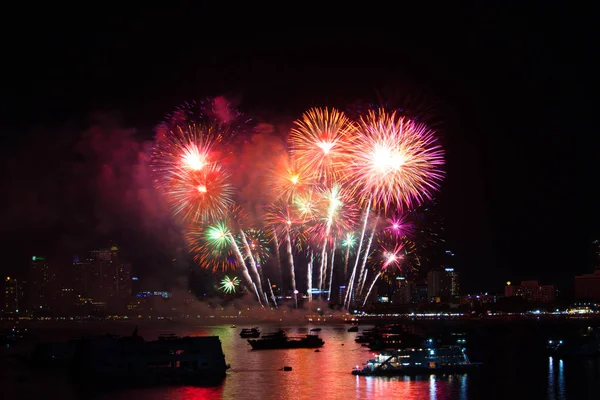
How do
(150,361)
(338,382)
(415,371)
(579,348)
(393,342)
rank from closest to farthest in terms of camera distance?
1. (338,382)
2. (150,361)
3. (415,371)
4. (579,348)
5. (393,342)

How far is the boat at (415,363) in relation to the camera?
38.0m

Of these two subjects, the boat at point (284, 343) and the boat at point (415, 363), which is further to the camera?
the boat at point (284, 343)

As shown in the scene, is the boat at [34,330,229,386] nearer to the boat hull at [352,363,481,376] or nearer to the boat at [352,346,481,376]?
the boat hull at [352,363,481,376]

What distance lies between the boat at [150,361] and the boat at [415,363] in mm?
7623

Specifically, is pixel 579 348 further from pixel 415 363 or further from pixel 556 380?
pixel 415 363

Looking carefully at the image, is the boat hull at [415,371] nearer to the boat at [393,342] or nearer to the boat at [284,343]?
the boat at [393,342]

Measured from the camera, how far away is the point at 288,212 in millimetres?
44250

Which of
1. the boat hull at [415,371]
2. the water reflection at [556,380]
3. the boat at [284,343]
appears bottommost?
the water reflection at [556,380]

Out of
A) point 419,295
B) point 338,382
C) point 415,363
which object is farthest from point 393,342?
point 419,295

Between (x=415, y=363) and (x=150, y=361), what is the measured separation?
13.3m

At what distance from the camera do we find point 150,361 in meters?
37.3

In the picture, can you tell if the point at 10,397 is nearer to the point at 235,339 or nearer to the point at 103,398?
the point at 103,398

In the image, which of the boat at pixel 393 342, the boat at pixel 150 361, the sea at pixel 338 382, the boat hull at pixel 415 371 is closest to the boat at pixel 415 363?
the boat hull at pixel 415 371

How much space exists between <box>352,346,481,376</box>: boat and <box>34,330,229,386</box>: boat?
7.62m
